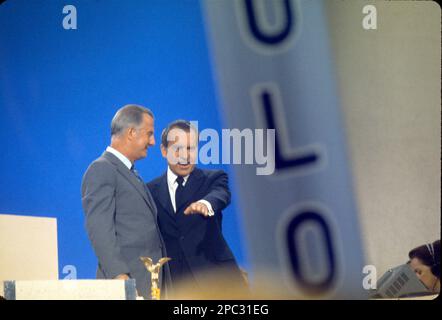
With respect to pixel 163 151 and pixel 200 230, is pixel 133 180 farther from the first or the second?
pixel 200 230

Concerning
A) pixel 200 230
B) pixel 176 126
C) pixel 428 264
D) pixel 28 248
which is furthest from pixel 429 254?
pixel 28 248

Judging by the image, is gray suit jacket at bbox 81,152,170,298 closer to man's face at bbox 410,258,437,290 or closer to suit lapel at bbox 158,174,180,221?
suit lapel at bbox 158,174,180,221

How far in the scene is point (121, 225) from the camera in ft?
17.1

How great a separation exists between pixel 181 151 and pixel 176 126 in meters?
0.17

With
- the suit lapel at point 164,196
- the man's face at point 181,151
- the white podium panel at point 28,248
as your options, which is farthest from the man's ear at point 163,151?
the white podium panel at point 28,248

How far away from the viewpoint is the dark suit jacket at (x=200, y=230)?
521cm

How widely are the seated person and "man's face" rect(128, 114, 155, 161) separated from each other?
184cm

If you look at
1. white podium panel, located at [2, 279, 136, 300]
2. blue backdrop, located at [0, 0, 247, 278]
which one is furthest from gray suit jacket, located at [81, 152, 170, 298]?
white podium panel, located at [2, 279, 136, 300]

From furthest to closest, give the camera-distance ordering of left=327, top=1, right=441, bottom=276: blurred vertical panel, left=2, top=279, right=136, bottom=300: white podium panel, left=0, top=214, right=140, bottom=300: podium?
left=0, top=214, right=140, bottom=300: podium
left=327, top=1, right=441, bottom=276: blurred vertical panel
left=2, top=279, right=136, bottom=300: white podium panel

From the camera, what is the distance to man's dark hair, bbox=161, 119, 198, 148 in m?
5.25

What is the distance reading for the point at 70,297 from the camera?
509cm

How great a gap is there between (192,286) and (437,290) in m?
1.59

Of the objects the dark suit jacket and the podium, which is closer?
the dark suit jacket
